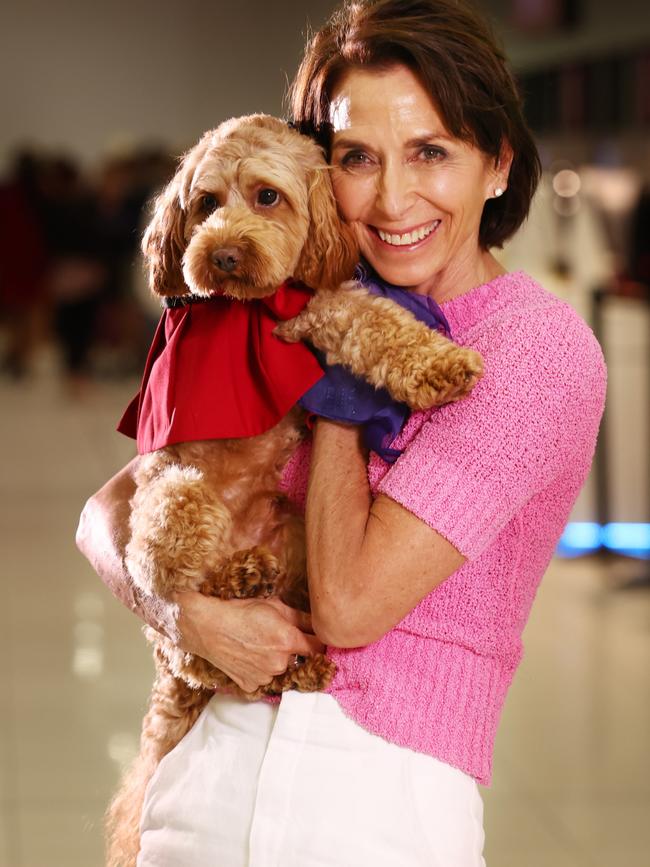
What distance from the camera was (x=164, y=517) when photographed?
1731mm

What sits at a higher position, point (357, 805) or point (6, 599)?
point (357, 805)

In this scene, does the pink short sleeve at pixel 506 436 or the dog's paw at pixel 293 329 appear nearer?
the pink short sleeve at pixel 506 436

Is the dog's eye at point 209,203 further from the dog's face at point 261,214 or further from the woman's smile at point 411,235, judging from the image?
the woman's smile at point 411,235

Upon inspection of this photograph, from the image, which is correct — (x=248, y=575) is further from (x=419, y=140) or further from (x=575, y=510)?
(x=575, y=510)

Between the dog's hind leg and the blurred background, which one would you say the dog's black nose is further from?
the blurred background

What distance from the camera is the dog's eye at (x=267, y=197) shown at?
1.79 meters

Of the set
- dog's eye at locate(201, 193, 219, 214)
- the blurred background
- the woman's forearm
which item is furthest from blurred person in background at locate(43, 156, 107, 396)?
dog's eye at locate(201, 193, 219, 214)

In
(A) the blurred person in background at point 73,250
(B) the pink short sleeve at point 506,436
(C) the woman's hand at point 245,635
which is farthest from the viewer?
(A) the blurred person in background at point 73,250

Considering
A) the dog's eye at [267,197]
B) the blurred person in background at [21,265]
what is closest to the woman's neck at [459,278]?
the dog's eye at [267,197]

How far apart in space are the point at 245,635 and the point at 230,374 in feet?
1.24

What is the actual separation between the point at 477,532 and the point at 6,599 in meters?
3.82

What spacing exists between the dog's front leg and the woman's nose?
15cm

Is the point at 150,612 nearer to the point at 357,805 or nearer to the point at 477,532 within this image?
the point at 357,805

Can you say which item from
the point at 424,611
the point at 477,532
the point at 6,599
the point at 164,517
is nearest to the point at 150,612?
the point at 164,517
